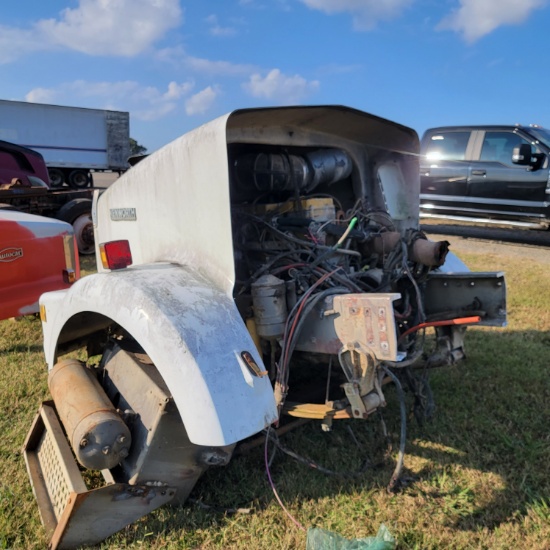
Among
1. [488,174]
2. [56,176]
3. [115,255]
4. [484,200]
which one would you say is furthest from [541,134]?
[56,176]

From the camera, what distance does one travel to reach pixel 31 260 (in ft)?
13.8

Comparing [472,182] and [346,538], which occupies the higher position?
[472,182]

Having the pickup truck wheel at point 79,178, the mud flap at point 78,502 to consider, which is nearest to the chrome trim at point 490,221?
the mud flap at point 78,502

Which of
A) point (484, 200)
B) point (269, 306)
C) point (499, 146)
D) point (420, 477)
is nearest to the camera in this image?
point (269, 306)

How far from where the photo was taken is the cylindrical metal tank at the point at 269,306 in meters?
2.21

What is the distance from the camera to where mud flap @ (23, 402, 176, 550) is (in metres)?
1.96

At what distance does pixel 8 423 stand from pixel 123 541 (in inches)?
54.6

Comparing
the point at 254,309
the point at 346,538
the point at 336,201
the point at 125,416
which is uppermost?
the point at 336,201

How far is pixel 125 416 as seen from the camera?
2.15m

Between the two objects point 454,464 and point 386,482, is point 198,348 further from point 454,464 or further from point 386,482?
point 454,464

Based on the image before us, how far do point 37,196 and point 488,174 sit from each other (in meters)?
7.74

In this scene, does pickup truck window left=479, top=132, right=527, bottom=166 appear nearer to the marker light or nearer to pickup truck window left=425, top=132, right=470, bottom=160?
pickup truck window left=425, top=132, right=470, bottom=160

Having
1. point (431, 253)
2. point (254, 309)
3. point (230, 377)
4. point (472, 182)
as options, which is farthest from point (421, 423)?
point (472, 182)

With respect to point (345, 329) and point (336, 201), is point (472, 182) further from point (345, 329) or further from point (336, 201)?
point (345, 329)
